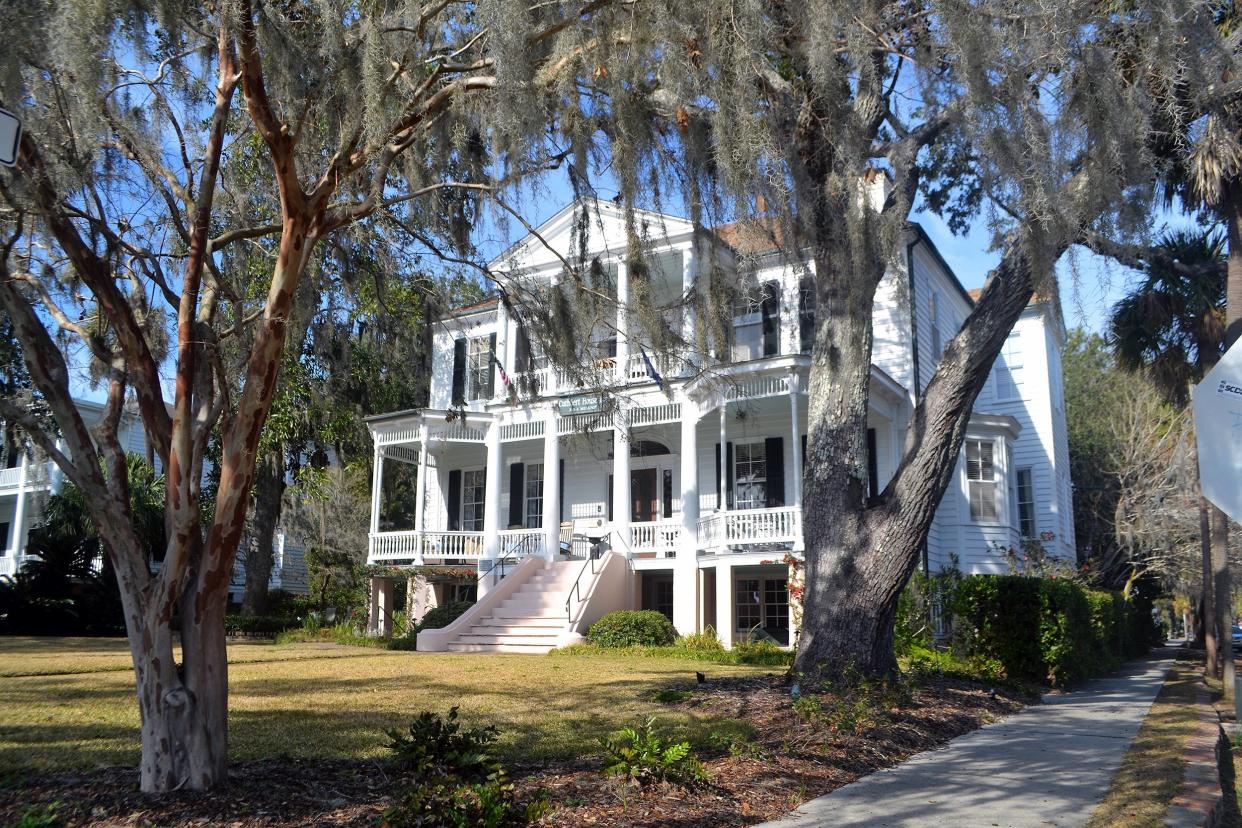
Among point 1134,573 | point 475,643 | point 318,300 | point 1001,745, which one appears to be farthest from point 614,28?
point 1134,573

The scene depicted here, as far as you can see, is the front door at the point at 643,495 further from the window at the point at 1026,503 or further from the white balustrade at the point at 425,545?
the window at the point at 1026,503

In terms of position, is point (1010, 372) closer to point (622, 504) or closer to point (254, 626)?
point (622, 504)

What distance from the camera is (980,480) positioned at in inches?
860

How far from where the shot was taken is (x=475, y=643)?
18641 millimetres

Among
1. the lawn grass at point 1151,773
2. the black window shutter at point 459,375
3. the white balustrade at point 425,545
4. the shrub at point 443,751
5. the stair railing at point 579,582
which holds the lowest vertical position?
the lawn grass at point 1151,773

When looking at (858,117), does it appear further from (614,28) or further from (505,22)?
(505,22)

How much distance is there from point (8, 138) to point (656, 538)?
A: 17249 millimetres

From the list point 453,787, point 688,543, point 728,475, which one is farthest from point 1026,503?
point 453,787

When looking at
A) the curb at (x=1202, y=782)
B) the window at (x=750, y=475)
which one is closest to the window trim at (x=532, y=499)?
the window at (x=750, y=475)

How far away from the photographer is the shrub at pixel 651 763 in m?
5.55

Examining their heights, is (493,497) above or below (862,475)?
above

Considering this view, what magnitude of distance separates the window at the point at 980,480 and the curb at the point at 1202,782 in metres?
11.8

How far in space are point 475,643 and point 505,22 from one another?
14.0 metres

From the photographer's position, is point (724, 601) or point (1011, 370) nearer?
point (724, 601)
